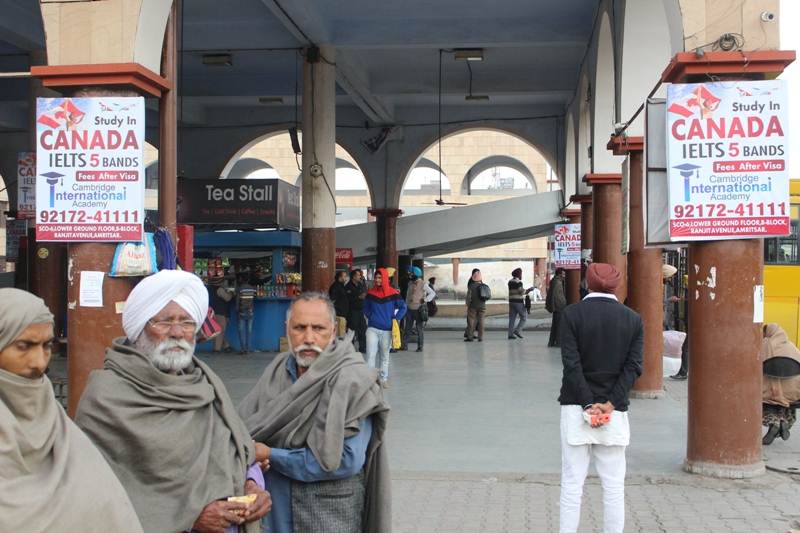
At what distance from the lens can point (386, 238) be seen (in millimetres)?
26328

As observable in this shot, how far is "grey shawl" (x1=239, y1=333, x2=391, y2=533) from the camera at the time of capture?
Result: 343 cm

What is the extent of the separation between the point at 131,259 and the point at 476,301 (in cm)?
1404

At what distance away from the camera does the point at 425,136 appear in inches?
1071

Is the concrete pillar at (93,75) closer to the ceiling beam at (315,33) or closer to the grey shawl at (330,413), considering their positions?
the grey shawl at (330,413)

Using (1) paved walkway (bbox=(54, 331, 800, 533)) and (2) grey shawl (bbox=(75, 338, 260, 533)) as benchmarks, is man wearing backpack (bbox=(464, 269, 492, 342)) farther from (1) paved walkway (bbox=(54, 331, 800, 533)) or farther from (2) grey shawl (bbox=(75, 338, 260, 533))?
(2) grey shawl (bbox=(75, 338, 260, 533))

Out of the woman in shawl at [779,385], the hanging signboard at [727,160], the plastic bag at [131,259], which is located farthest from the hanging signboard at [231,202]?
the hanging signboard at [727,160]

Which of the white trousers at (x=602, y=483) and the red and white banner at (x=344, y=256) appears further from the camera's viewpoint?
the red and white banner at (x=344, y=256)

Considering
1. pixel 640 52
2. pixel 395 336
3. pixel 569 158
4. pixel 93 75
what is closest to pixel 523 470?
pixel 93 75

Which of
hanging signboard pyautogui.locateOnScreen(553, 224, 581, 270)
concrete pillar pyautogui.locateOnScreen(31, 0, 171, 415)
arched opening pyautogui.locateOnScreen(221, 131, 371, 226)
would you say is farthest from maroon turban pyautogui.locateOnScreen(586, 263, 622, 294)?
arched opening pyautogui.locateOnScreen(221, 131, 371, 226)

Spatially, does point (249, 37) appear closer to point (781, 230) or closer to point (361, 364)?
point (781, 230)

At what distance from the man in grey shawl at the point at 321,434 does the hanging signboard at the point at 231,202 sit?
50.9 feet

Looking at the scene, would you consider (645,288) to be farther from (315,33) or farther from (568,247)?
(568,247)

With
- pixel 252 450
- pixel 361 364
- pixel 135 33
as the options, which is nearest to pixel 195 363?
pixel 252 450

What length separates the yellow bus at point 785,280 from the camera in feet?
56.3
